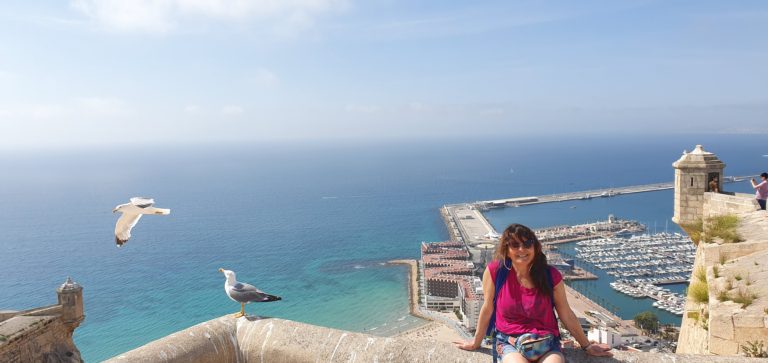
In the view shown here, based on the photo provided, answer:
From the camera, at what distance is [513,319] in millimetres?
2229

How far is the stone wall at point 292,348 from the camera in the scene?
6.92ft

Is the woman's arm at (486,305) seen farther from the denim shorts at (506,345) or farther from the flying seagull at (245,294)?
the flying seagull at (245,294)

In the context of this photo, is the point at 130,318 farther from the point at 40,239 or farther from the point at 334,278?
the point at 40,239

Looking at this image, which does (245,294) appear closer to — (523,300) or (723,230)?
(523,300)

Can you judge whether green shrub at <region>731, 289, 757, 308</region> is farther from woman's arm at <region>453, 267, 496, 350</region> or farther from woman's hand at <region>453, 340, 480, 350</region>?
woman's hand at <region>453, 340, 480, 350</region>

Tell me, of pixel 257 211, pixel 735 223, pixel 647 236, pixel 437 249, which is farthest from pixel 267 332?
pixel 257 211

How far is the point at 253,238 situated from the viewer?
5228 centimetres

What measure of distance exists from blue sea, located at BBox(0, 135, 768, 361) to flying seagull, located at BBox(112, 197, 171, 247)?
1497 centimetres

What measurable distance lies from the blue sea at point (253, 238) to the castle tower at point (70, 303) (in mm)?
9044

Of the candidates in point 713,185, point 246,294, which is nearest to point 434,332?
point 713,185

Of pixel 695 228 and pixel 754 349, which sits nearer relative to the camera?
pixel 754 349

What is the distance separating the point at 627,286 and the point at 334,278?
2193cm

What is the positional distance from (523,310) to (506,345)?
19 centimetres

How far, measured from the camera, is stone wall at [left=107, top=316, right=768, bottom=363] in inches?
83.0
